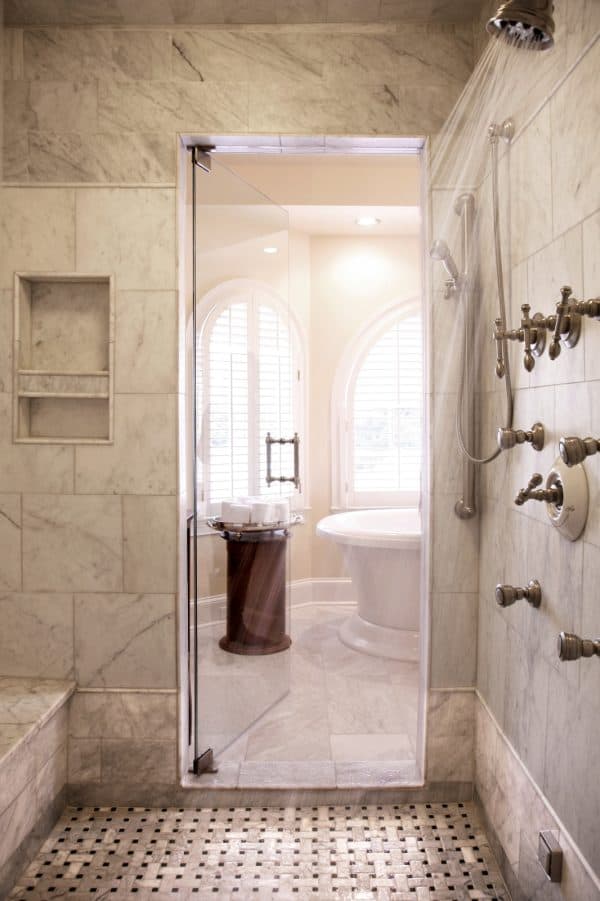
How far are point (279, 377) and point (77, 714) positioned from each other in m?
1.52

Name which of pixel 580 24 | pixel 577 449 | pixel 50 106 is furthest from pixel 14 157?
pixel 577 449

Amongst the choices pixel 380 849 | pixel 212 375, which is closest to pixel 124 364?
pixel 212 375

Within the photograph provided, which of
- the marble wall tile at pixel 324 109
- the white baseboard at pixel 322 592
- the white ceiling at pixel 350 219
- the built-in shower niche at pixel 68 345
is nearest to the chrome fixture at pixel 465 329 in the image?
the marble wall tile at pixel 324 109

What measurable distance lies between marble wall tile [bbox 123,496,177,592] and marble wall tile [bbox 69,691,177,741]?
374 mm

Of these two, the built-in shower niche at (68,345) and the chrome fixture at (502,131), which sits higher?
the chrome fixture at (502,131)

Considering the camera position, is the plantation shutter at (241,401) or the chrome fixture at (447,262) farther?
the plantation shutter at (241,401)

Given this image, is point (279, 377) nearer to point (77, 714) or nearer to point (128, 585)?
point (128, 585)

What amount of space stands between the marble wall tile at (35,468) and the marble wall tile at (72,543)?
0.04m

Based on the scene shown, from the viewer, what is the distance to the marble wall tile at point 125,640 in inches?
94.8

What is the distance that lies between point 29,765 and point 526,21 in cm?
230

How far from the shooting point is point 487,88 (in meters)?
2.00

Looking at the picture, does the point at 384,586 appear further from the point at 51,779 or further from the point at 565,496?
the point at 565,496

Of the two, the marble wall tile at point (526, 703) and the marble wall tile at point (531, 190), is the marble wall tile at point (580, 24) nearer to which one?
the marble wall tile at point (531, 190)

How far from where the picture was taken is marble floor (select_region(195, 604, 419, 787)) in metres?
2.49
